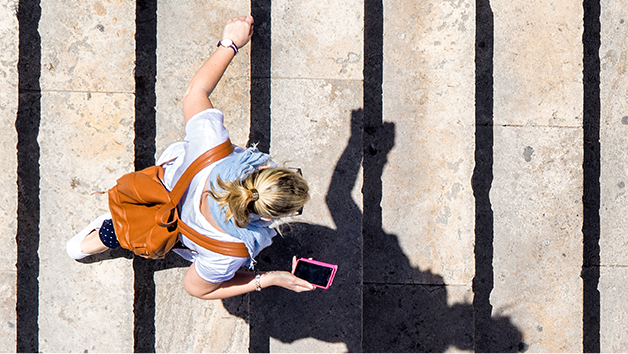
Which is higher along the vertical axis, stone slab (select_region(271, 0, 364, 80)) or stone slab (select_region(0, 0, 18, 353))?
stone slab (select_region(271, 0, 364, 80))

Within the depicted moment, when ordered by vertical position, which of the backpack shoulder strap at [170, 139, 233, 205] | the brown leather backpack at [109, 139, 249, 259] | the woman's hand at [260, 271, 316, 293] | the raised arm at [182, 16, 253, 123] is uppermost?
the raised arm at [182, 16, 253, 123]

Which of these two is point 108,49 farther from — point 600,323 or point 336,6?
point 600,323

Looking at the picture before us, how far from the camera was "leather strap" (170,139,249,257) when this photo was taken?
2119 mm

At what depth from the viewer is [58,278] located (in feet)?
10.3

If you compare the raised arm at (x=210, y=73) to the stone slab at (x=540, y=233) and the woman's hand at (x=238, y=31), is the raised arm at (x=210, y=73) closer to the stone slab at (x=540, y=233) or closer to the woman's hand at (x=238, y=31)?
the woman's hand at (x=238, y=31)

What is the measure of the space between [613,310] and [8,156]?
5407 millimetres

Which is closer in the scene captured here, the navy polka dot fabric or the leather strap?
the leather strap

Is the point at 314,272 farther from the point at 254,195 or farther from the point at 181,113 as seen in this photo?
the point at 181,113

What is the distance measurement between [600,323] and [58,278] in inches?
192

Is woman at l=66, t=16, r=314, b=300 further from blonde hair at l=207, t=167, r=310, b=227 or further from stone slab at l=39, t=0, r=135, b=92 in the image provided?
stone slab at l=39, t=0, r=135, b=92

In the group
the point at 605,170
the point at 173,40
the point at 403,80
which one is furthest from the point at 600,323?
the point at 173,40

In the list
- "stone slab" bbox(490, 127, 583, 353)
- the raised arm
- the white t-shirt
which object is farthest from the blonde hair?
"stone slab" bbox(490, 127, 583, 353)

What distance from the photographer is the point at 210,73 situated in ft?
7.79

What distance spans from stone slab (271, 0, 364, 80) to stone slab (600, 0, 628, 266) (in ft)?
9.04
